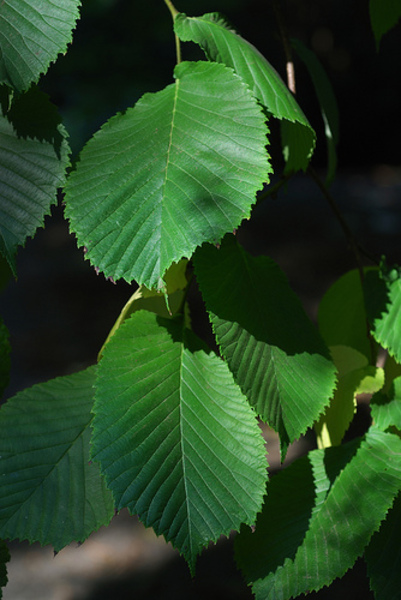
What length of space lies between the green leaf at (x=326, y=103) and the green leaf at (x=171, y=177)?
0.37 meters

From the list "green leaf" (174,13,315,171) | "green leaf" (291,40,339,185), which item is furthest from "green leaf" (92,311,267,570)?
"green leaf" (291,40,339,185)

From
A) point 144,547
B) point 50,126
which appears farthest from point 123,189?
point 144,547

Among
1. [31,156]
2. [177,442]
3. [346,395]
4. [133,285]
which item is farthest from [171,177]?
[133,285]

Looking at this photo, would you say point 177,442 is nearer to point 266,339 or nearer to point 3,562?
point 266,339

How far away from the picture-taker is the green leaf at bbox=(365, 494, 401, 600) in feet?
2.30

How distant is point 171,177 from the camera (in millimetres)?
595

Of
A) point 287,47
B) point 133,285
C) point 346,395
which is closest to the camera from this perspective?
point 346,395

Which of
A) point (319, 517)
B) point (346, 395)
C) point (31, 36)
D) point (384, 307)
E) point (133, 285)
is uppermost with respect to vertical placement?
point (31, 36)

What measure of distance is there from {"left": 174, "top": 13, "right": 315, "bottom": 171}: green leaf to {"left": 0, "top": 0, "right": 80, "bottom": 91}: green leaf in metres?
0.12

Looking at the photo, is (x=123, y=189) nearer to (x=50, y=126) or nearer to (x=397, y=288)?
(x=50, y=126)

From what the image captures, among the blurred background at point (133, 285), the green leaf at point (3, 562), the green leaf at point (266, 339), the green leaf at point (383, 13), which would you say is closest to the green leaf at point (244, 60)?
the green leaf at point (266, 339)

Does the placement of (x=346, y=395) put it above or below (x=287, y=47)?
below

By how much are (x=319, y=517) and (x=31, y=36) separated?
56 cm

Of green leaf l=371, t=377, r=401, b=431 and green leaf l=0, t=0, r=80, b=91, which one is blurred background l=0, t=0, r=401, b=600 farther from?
green leaf l=0, t=0, r=80, b=91
